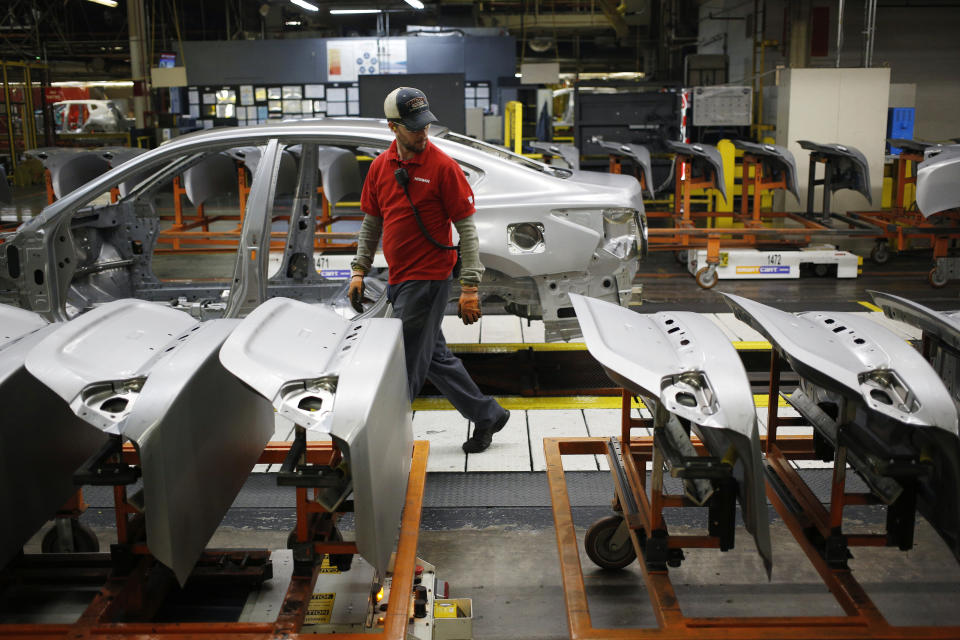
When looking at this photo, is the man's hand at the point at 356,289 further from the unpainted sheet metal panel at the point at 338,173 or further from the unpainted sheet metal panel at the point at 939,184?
the unpainted sheet metal panel at the point at 939,184

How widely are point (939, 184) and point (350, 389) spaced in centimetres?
647

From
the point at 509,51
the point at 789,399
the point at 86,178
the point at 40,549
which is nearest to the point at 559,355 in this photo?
the point at 789,399

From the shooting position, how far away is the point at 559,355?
615 centimetres

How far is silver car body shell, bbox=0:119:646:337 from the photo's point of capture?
4812 mm

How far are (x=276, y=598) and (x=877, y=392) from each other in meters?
2.05

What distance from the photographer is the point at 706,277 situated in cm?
905

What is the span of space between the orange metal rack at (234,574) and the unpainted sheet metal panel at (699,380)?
813 millimetres

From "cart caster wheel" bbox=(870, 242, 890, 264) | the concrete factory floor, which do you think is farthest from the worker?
"cart caster wheel" bbox=(870, 242, 890, 264)

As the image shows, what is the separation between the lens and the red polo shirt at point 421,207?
379cm

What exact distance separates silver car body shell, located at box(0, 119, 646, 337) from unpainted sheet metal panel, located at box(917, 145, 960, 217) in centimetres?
339

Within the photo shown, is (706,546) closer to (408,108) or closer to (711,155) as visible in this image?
(408,108)

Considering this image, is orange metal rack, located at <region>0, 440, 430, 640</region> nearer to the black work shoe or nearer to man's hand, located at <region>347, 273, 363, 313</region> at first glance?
man's hand, located at <region>347, 273, 363, 313</region>

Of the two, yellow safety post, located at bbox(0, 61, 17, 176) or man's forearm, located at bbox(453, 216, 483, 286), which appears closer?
man's forearm, located at bbox(453, 216, 483, 286)

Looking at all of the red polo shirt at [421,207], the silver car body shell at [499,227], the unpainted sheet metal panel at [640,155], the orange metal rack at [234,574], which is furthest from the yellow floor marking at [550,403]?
the unpainted sheet metal panel at [640,155]
